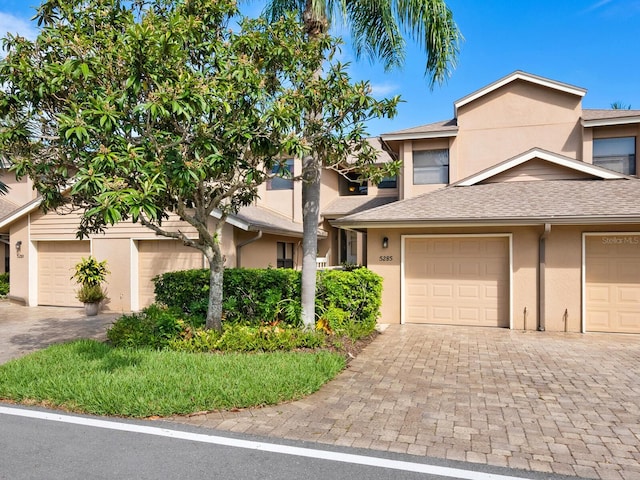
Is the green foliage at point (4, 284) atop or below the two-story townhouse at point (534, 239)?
below

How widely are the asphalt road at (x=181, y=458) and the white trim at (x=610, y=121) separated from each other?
491 inches

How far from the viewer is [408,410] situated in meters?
5.05

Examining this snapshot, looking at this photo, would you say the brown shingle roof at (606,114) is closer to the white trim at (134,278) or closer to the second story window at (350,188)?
the second story window at (350,188)

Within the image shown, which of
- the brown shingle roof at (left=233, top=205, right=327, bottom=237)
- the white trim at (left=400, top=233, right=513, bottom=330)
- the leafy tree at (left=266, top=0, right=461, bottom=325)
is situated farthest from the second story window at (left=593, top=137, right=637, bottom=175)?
the brown shingle roof at (left=233, top=205, right=327, bottom=237)

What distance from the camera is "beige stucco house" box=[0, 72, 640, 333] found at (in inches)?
388

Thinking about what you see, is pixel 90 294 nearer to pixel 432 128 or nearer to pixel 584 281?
pixel 432 128

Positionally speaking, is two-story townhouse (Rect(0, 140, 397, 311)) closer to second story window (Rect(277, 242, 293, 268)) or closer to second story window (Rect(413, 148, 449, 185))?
second story window (Rect(277, 242, 293, 268))

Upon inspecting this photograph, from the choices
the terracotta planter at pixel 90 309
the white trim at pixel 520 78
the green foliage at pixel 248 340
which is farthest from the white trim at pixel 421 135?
the terracotta planter at pixel 90 309

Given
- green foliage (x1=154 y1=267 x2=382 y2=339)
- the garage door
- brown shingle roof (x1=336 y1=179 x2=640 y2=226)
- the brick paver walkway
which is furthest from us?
the garage door

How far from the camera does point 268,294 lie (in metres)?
9.09

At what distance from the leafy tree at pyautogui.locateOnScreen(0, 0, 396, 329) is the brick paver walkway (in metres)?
3.19

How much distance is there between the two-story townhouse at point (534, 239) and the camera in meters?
9.76

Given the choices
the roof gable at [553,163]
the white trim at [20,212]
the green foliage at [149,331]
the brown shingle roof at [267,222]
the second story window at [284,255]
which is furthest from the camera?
the second story window at [284,255]

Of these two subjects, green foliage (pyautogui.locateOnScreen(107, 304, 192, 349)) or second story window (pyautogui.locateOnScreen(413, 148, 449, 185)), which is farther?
second story window (pyautogui.locateOnScreen(413, 148, 449, 185))
